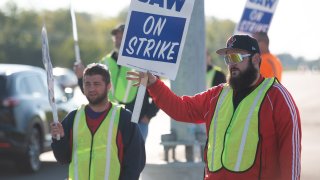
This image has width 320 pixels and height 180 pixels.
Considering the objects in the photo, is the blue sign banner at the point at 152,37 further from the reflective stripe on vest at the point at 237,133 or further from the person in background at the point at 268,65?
the person in background at the point at 268,65

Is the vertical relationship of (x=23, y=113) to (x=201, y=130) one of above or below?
below

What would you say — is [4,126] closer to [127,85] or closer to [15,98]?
[15,98]

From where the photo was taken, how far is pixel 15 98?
12.8 m

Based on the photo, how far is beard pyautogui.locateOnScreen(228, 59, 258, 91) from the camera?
18.2ft

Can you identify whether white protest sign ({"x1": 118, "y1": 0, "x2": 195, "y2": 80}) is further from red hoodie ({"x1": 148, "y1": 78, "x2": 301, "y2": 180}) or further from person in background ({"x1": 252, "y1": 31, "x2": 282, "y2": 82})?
person in background ({"x1": 252, "y1": 31, "x2": 282, "y2": 82})

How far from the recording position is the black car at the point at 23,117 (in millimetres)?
12609

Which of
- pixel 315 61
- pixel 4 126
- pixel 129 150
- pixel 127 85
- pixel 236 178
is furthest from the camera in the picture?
pixel 315 61

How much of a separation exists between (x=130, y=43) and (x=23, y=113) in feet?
22.9

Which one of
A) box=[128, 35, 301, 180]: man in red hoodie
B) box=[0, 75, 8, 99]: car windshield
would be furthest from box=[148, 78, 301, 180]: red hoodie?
box=[0, 75, 8, 99]: car windshield

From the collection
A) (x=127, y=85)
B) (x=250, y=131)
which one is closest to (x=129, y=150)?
(x=250, y=131)

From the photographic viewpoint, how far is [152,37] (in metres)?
6.29

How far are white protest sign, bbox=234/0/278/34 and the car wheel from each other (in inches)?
134

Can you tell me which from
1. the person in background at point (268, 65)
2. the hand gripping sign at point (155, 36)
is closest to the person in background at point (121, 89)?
the person in background at point (268, 65)

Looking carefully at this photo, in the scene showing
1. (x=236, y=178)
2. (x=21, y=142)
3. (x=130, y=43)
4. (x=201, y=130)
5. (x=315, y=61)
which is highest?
(x=130, y=43)
